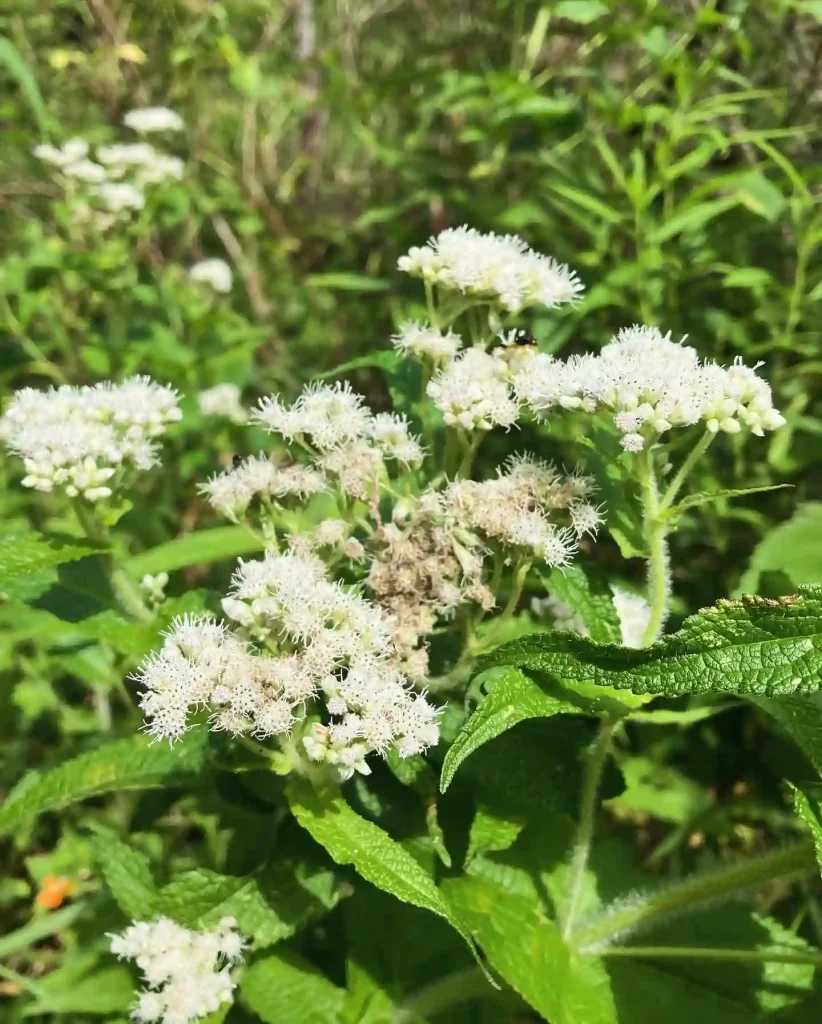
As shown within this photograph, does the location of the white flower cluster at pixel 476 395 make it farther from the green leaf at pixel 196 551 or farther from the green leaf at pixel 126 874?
the green leaf at pixel 126 874

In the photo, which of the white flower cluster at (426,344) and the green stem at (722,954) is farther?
the white flower cluster at (426,344)

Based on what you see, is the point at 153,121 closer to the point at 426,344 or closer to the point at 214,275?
the point at 214,275

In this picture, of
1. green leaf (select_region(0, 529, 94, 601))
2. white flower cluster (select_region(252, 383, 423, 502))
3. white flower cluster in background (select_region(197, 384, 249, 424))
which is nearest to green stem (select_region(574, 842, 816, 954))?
white flower cluster (select_region(252, 383, 423, 502))

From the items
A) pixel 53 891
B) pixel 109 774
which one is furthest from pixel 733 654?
pixel 53 891

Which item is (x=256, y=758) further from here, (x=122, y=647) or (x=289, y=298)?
(x=289, y=298)

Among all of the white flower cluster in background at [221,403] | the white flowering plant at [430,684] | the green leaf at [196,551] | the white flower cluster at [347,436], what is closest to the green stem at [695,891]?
the white flowering plant at [430,684]

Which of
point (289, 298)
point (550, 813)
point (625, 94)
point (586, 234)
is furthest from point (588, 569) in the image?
point (289, 298)
